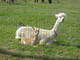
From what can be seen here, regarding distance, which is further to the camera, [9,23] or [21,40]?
[9,23]

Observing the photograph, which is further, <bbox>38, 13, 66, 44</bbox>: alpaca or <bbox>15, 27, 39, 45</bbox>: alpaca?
<bbox>38, 13, 66, 44</bbox>: alpaca

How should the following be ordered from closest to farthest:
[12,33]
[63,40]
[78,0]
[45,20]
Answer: [78,0], [63,40], [12,33], [45,20]

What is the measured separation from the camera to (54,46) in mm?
8172

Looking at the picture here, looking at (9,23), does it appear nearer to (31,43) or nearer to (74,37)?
(74,37)

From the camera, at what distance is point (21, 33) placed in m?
8.79

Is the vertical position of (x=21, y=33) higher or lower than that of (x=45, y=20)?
higher

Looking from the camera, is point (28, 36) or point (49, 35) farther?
point (28, 36)

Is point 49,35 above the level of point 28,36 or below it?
above

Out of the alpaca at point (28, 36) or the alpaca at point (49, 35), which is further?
the alpaca at point (49, 35)

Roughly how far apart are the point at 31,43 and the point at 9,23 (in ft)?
16.9

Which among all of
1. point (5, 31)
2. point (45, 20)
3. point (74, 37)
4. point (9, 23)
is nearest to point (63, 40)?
point (74, 37)

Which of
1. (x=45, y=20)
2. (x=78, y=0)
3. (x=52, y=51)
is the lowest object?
(x=45, y=20)

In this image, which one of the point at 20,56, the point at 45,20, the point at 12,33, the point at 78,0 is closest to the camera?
the point at 20,56

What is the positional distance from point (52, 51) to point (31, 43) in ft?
→ 2.24
